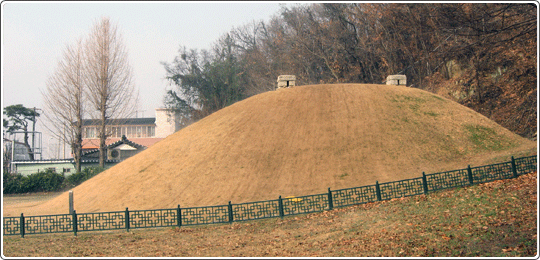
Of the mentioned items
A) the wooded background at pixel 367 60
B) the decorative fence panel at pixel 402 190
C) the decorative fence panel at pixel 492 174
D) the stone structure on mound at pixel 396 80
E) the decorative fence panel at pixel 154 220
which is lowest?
the decorative fence panel at pixel 154 220

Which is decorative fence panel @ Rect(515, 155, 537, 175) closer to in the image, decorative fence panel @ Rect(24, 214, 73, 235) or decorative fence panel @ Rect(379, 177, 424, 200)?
decorative fence panel @ Rect(379, 177, 424, 200)

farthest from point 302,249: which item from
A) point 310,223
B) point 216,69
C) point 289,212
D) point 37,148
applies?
point 216,69

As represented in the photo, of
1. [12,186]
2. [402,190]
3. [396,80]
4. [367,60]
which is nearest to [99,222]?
[402,190]

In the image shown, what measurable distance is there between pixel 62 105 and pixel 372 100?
83.7 feet

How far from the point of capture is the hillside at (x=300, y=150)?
1902 cm

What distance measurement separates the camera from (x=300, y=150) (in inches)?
822

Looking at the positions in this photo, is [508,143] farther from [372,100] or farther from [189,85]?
[189,85]

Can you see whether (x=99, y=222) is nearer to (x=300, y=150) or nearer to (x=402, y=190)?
(x=300, y=150)

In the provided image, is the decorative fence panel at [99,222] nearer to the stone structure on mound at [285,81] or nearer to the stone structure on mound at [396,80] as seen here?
the stone structure on mound at [285,81]

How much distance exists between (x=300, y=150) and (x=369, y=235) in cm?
970

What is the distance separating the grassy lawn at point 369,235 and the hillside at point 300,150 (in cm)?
403

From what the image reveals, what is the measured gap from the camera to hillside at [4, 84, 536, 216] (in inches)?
749

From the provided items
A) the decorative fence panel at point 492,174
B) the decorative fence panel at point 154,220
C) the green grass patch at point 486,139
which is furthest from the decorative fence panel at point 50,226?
the green grass patch at point 486,139

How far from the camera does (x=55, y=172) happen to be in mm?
36531
